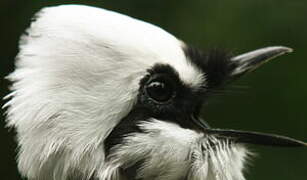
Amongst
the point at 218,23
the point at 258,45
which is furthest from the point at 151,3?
the point at 258,45

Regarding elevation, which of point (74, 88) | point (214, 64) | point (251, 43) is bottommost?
point (74, 88)

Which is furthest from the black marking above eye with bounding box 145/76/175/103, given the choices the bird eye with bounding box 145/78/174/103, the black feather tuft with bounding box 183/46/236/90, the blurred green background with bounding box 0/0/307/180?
the blurred green background with bounding box 0/0/307/180

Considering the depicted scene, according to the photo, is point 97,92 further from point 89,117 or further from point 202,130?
point 202,130

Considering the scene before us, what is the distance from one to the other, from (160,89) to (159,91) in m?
0.01

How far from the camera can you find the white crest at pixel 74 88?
3.33m

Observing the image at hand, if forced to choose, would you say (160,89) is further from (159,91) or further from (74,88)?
(74,88)

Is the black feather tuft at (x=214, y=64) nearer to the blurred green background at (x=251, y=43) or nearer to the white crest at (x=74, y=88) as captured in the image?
the white crest at (x=74, y=88)

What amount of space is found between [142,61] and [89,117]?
38 centimetres

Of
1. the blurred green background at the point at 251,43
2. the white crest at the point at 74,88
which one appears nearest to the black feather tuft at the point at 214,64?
the white crest at the point at 74,88

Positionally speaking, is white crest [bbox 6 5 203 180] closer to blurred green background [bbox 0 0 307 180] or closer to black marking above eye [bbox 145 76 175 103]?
black marking above eye [bbox 145 76 175 103]

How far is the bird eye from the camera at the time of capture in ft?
11.5

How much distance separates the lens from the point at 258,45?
555cm

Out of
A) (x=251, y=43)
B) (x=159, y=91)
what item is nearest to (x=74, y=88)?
(x=159, y=91)

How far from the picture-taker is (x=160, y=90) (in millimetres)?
3545
